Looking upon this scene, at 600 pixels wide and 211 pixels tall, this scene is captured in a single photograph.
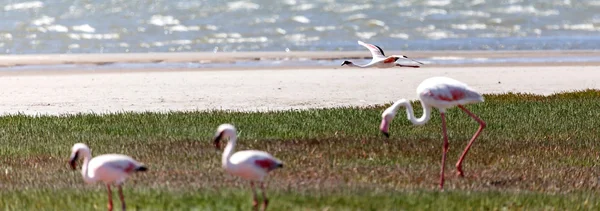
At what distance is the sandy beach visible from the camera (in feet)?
72.6

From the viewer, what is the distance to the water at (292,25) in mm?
49625

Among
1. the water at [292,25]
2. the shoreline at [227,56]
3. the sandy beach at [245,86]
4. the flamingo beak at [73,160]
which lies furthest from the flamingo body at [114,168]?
the water at [292,25]

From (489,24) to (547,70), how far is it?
29.2 meters

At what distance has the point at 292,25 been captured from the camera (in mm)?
59969

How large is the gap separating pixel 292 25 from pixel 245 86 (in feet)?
110

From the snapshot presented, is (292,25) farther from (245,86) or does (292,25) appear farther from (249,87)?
(249,87)

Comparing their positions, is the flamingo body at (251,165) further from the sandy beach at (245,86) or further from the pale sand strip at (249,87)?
the pale sand strip at (249,87)

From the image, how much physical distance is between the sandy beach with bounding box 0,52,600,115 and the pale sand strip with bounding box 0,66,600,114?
18mm

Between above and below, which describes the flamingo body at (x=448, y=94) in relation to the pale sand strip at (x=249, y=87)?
below

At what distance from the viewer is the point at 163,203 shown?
8.93 meters

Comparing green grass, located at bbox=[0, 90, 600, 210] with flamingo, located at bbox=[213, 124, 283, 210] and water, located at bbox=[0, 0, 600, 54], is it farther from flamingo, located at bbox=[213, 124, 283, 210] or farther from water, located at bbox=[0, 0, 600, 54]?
water, located at bbox=[0, 0, 600, 54]

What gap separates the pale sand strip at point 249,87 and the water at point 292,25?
15.8 meters

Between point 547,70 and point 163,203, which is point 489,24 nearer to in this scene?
point 547,70

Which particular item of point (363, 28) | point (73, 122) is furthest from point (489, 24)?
point (73, 122)
